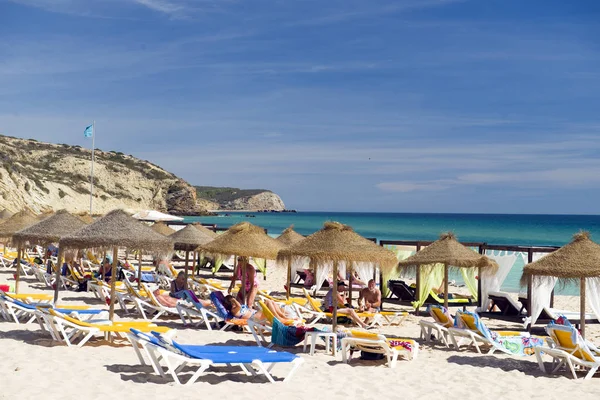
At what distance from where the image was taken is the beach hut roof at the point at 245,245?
1134 centimetres

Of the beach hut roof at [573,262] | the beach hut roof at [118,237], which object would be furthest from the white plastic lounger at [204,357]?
the beach hut roof at [573,262]

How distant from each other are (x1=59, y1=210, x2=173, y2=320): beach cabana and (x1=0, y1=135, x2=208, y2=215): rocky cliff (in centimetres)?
3728

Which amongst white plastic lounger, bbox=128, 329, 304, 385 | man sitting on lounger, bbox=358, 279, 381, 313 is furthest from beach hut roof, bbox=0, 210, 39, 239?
white plastic lounger, bbox=128, 329, 304, 385

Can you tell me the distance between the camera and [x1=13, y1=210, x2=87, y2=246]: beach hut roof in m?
11.7

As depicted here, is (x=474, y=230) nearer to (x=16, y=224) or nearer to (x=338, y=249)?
(x=16, y=224)

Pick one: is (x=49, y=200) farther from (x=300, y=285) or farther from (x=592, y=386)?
(x=592, y=386)

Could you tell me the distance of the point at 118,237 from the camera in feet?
31.6

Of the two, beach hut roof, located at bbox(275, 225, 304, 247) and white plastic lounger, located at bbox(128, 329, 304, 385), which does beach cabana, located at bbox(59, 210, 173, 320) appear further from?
beach hut roof, located at bbox(275, 225, 304, 247)

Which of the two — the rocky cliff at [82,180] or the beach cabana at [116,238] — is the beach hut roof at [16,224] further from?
the rocky cliff at [82,180]

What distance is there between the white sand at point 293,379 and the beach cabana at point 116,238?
1.33 metres

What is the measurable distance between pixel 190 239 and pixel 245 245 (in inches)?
170

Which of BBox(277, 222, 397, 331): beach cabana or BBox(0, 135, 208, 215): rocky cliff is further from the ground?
BBox(0, 135, 208, 215): rocky cliff

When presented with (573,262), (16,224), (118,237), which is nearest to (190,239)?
(16,224)

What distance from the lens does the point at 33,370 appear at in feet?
23.6
